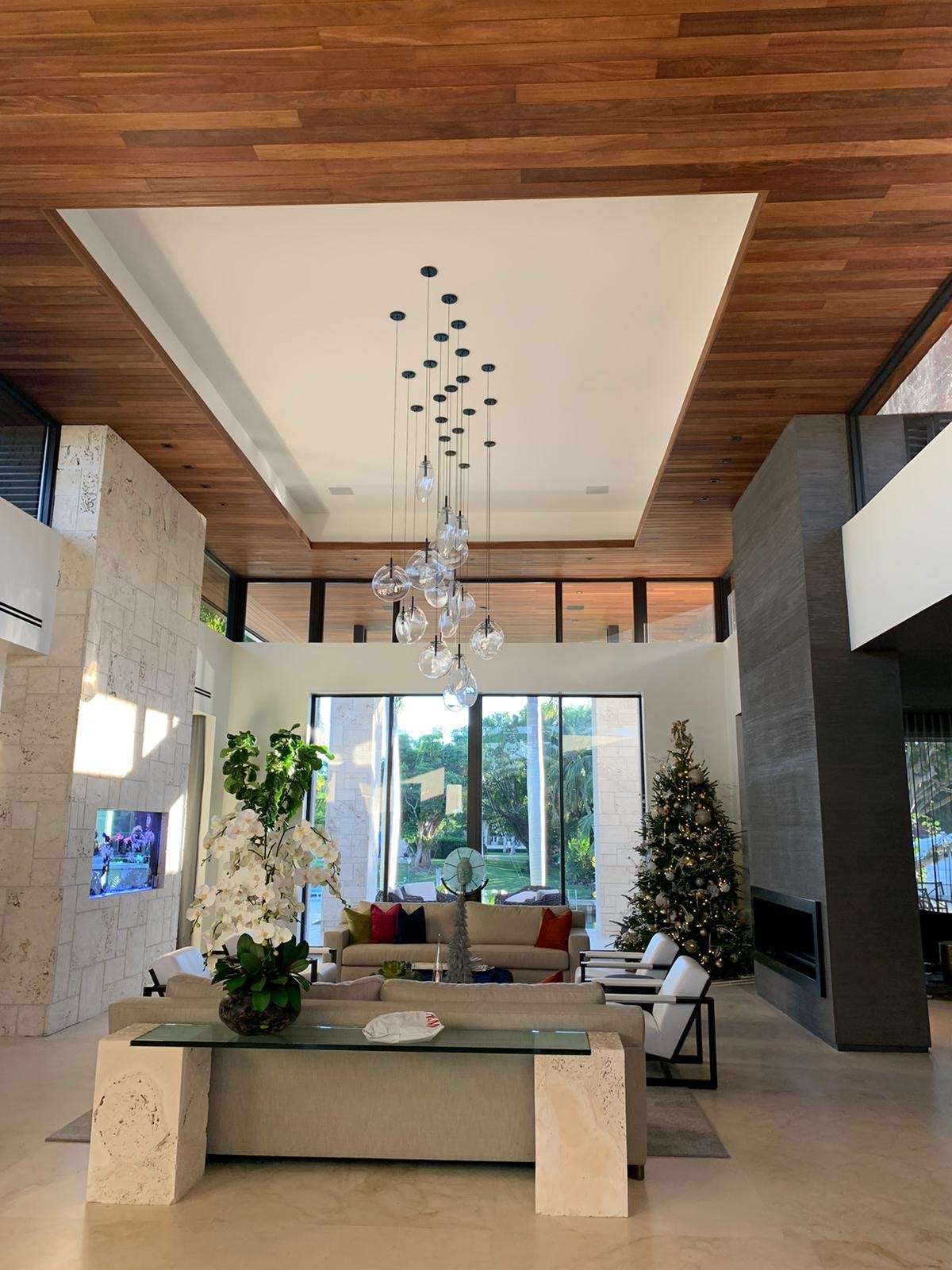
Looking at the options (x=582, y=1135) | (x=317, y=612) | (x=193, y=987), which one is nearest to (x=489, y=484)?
(x=317, y=612)

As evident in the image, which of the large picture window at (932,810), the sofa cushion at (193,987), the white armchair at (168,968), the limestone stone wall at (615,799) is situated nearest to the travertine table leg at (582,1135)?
the sofa cushion at (193,987)

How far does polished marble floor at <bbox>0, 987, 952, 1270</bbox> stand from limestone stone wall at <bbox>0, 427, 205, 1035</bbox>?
1.92m

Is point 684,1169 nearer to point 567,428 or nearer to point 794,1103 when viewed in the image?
point 794,1103

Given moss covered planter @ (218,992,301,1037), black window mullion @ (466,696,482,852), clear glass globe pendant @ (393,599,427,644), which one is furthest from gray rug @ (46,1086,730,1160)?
black window mullion @ (466,696,482,852)

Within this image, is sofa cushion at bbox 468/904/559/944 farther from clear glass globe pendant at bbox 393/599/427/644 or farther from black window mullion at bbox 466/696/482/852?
clear glass globe pendant at bbox 393/599/427/644

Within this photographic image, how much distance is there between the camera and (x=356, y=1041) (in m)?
3.58

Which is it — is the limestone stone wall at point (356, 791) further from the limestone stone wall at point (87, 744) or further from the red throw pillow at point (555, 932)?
the limestone stone wall at point (87, 744)

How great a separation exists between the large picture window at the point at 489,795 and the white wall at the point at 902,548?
5.02 metres

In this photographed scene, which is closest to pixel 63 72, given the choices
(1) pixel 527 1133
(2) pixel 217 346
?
(2) pixel 217 346

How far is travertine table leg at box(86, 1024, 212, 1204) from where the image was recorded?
352 centimetres

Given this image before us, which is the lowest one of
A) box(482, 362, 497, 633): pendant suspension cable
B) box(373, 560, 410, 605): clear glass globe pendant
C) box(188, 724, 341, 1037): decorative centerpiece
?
box(188, 724, 341, 1037): decorative centerpiece

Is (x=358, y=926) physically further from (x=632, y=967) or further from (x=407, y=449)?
(x=407, y=449)

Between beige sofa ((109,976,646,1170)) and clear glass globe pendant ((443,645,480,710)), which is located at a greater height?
clear glass globe pendant ((443,645,480,710))

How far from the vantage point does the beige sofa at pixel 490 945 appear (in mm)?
8086
